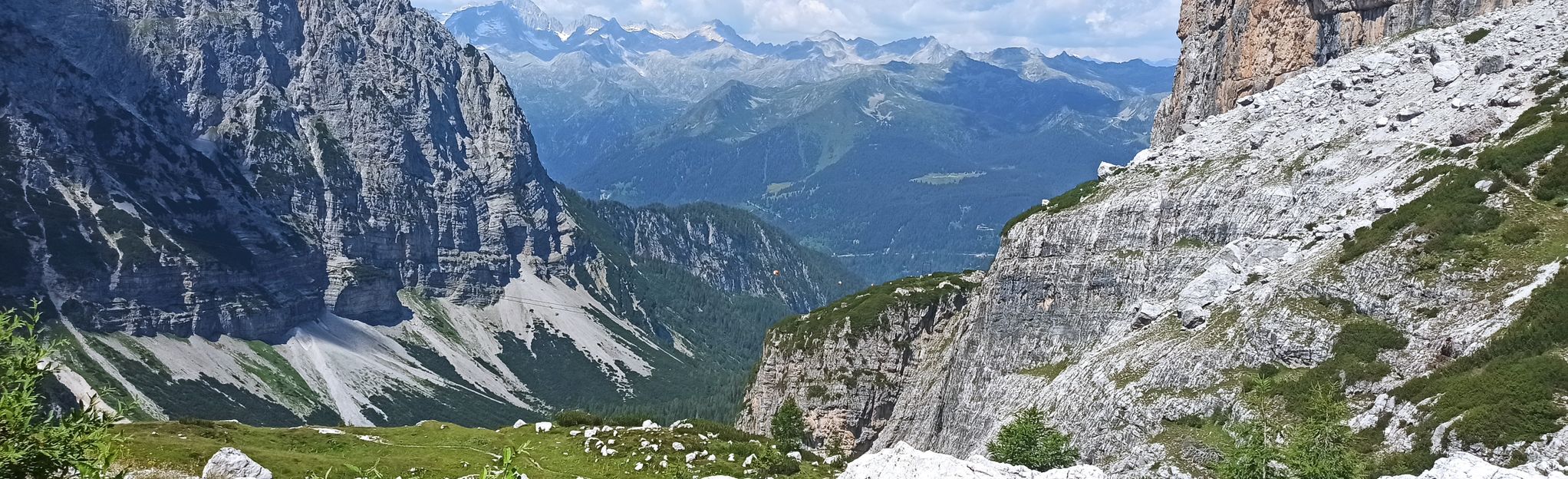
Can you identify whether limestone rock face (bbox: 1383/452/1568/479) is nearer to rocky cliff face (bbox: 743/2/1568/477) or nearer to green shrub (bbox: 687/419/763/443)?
rocky cliff face (bbox: 743/2/1568/477)

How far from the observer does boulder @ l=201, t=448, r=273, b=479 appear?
49469 mm

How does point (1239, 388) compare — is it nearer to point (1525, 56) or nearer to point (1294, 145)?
point (1294, 145)

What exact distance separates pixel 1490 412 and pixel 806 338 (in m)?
103

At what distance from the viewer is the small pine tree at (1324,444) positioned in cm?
4638

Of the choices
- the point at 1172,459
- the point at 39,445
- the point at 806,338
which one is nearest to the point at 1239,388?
the point at 1172,459

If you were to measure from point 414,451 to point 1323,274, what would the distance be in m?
63.5

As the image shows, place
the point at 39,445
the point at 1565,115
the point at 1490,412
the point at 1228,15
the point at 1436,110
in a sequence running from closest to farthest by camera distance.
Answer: the point at 39,445 → the point at 1490,412 → the point at 1565,115 → the point at 1436,110 → the point at 1228,15

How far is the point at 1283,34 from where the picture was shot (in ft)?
355

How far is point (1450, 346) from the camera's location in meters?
56.8

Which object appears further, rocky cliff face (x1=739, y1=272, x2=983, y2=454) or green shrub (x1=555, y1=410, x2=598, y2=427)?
rocky cliff face (x1=739, y1=272, x2=983, y2=454)

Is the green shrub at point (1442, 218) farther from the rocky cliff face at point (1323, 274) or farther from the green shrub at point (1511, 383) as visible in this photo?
the green shrub at point (1511, 383)

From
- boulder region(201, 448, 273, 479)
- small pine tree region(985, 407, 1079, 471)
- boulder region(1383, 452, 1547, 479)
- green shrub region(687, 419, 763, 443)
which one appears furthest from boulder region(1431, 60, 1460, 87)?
boulder region(201, 448, 273, 479)

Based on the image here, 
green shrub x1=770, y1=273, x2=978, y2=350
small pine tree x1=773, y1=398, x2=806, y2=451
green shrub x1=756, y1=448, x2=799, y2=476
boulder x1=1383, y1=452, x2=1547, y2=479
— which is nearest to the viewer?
boulder x1=1383, y1=452, x2=1547, y2=479

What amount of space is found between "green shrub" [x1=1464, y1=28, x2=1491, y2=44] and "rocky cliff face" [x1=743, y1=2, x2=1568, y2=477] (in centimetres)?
58
